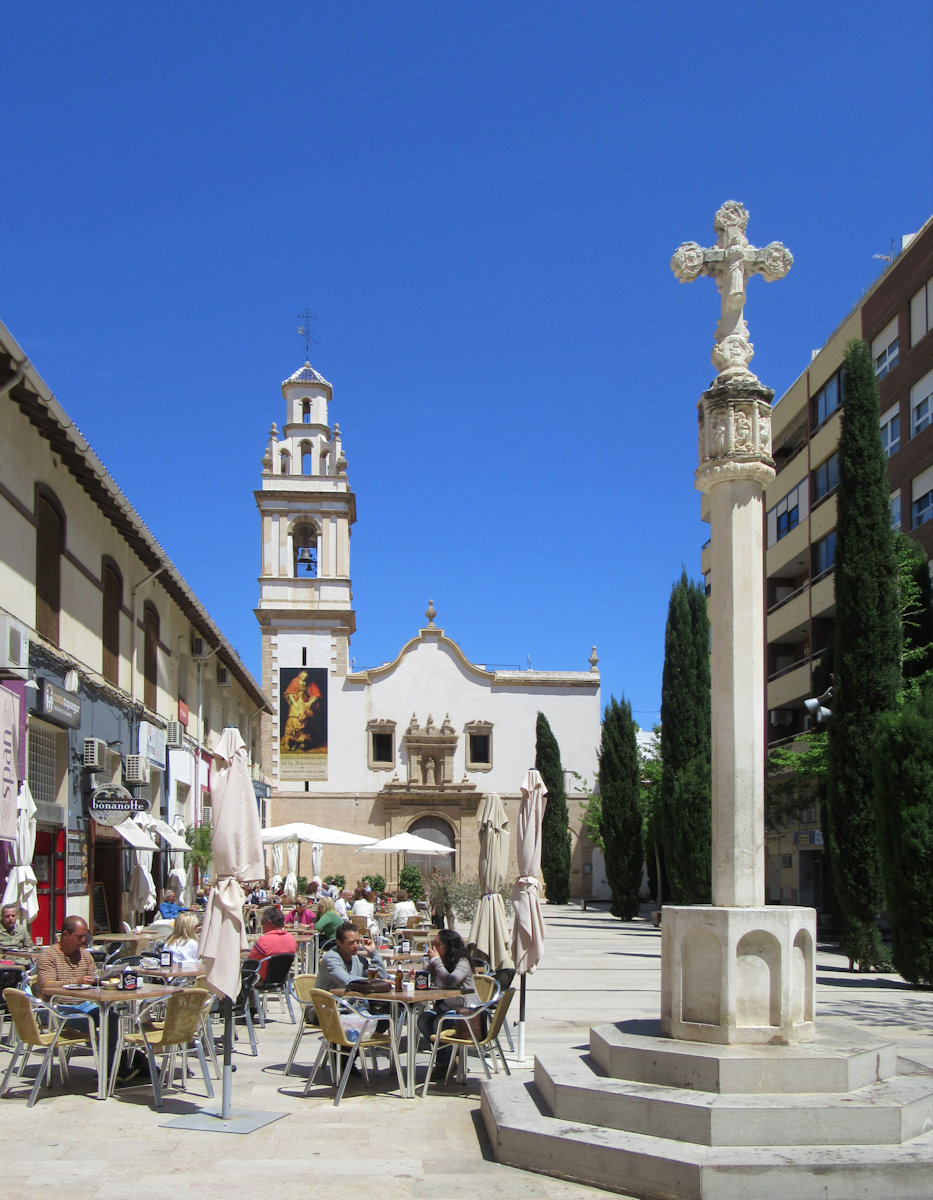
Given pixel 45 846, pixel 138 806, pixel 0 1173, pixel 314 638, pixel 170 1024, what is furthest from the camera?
pixel 314 638

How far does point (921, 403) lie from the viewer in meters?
26.8

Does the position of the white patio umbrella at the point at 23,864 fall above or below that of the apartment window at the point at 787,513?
below

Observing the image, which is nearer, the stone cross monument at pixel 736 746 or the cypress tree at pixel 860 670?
the stone cross monument at pixel 736 746

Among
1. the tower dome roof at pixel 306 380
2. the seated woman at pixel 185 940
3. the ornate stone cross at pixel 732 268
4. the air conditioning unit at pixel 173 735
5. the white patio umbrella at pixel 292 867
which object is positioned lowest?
the white patio umbrella at pixel 292 867

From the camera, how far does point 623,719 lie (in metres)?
40.3

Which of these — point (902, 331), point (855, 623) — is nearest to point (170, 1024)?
point (855, 623)

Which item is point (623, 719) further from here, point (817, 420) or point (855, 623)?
point (855, 623)

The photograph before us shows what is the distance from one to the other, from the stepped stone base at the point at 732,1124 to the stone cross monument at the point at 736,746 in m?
0.28

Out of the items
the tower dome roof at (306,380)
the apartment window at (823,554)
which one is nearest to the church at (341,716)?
the tower dome roof at (306,380)

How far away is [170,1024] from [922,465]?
2259 centimetres

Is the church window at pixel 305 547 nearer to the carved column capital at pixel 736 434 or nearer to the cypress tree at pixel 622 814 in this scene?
the cypress tree at pixel 622 814

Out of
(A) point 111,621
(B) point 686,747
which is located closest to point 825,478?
(B) point 686,747

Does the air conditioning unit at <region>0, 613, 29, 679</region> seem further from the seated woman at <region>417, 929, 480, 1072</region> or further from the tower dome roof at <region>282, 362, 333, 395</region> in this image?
the tower dome roof at <region>282, 362, 333, 395</region>

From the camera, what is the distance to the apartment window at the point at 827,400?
31.8 m
